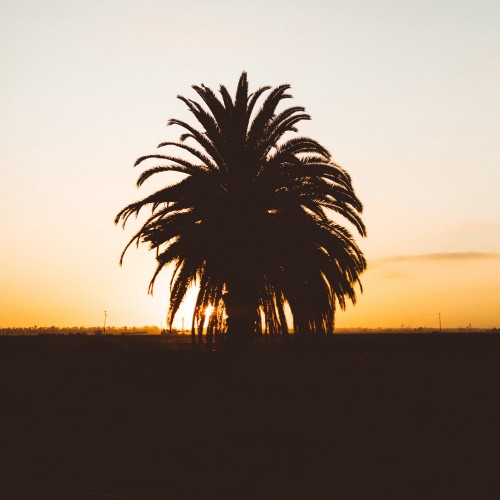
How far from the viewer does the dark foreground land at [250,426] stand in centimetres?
1154

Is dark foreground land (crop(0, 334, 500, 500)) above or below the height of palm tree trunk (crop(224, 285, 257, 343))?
below

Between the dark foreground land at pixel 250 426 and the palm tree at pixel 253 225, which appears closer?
the dark foreground land at pixel 250 426

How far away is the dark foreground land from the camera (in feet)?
37.9

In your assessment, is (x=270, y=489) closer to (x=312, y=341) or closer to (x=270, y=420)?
(x=270, y=420)

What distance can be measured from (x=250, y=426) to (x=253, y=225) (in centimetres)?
668

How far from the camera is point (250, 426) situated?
16438 mm

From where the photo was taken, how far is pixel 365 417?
17109mm

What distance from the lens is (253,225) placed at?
2025 centimetres

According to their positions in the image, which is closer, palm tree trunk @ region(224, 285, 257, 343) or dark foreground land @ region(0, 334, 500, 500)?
dark foreground land @ region(0, 334, 500, 500)

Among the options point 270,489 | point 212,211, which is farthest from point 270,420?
point 212,211

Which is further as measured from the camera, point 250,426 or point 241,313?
point 241,313

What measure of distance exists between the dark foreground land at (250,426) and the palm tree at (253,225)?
1.75 m

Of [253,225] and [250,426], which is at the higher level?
[253,225]

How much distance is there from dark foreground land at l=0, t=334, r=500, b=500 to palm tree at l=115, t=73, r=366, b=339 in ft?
5.74
